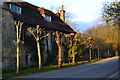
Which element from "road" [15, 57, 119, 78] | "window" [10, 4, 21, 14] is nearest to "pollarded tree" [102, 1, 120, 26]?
"road" [15, 57, 119, 78]

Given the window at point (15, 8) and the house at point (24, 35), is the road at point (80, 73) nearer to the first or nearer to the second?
the house at point (24, 35)

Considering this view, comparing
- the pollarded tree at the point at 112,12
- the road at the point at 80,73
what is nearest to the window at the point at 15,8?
the road at the point at 80,73

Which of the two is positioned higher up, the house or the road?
the house

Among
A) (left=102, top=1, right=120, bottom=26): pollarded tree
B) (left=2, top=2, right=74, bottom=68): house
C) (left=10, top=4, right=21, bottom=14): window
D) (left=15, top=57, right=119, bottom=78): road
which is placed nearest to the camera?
(left=102, top=1, right=120, bottom=26): pollarded tree

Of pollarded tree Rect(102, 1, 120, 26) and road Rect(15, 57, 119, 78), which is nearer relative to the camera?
pollarded tree Rect(102, 1, 120, 26)

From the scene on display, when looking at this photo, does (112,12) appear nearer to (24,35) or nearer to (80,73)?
(80,73)

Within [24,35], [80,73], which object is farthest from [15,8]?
[80,73]

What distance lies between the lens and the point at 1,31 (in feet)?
71.1

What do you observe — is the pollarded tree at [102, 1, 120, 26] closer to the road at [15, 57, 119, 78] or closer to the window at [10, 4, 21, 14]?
the road at [15, 57, 119, 78]

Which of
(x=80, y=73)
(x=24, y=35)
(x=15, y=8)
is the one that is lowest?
(x=80, y=73)

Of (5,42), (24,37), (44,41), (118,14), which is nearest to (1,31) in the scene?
(5,42)

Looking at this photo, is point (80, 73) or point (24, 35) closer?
point (80, 73)

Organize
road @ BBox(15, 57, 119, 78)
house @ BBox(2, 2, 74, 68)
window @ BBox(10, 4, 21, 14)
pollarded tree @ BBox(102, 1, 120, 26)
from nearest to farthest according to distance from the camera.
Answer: pollarded tree @ BBox(102, 1, 120, 26) < road @ BBox(15, 57, 119, 78) < house @ BBox(2, 2, 74, 68) < window @ BBox(10, 4, 21, 14)

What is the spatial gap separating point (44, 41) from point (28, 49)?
4729 mm
